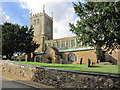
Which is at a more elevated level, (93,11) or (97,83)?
(93,11)

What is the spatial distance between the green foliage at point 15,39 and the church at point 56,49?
9728mm

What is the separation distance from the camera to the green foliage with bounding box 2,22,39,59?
110ft

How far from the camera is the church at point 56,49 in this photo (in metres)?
43.5

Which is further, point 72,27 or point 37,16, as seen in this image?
point 37,16

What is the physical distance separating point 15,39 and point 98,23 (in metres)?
26.3

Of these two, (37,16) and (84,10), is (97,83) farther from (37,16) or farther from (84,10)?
(37,16)

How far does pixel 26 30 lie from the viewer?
40.5 m

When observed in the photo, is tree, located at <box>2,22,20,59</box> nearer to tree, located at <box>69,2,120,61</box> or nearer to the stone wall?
the stone wall

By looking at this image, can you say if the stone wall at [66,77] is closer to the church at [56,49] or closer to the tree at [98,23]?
the tree at [98,23]

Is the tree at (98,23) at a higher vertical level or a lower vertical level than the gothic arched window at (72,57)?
higher

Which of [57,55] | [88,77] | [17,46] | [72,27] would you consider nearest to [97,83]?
[88,77]

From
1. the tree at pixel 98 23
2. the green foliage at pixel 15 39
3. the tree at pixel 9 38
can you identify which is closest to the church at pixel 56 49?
the green foliage at pixel 15 39

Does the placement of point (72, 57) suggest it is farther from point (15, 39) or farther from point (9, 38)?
point (9, 38)

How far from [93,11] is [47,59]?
34.8 m
